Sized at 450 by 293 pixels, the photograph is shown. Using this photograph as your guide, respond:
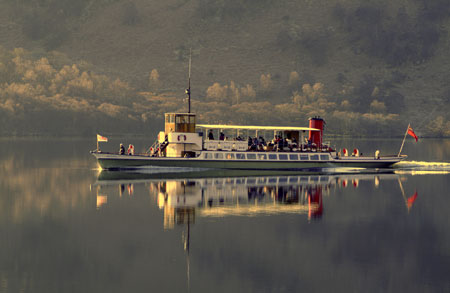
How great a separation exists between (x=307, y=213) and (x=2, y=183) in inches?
1784

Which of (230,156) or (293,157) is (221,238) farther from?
(293,157)

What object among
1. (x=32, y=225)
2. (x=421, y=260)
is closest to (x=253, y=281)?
(x=421, y=260)

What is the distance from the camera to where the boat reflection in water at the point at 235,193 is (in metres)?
57.1

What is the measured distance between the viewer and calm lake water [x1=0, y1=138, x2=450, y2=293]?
3466 cm

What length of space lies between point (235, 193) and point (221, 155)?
26508mm

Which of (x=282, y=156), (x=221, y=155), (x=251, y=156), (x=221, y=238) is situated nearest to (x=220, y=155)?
(x=221, y=155)

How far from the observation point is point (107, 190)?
72375 mm

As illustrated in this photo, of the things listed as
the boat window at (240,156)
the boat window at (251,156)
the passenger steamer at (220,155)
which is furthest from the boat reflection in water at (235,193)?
the boat window at (251,156)

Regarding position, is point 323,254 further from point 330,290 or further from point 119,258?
point 119,258

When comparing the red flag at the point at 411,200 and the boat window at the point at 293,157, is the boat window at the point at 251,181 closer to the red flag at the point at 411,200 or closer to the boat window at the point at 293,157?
the boat window at the point at 293,157

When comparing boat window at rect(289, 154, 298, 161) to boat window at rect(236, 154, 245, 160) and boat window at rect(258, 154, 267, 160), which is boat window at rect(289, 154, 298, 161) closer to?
boat window at rect(258, 154, 267, 160)

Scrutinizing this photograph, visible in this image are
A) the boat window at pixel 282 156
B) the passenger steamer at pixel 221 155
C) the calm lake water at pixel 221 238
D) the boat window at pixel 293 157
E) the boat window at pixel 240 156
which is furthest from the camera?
the boat window at pixel 293 157

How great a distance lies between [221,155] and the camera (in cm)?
9681

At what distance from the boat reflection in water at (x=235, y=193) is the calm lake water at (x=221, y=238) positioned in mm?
203
